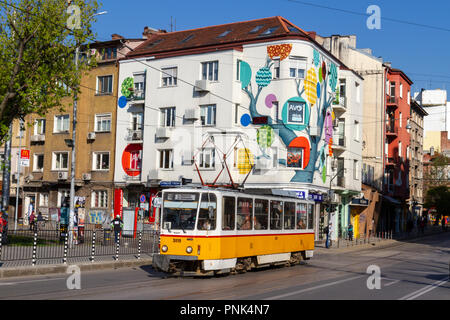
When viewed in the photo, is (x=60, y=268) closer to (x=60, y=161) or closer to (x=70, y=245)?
(x=70, y=245)

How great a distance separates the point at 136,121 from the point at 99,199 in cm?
681

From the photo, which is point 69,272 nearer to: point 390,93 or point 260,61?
point 260,61

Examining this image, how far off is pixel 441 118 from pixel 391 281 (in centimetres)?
8634

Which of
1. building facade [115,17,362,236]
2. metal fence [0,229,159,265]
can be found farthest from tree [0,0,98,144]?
building facade [115,17,362,236]

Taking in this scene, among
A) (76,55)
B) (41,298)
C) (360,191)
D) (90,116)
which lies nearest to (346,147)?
(360,191)

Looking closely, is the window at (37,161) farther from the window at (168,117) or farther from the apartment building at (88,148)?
the window at (168,117)

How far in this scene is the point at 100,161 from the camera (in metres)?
46.7

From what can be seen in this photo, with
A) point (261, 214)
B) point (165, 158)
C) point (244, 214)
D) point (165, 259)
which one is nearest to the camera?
point (165, 259)

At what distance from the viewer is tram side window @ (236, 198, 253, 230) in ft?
63.5

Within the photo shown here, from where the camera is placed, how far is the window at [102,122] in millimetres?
46500

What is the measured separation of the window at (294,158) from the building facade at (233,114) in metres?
0.07

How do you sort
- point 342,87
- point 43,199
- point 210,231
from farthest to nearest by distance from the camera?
point 43,199 < point 342,87 < point 210,231

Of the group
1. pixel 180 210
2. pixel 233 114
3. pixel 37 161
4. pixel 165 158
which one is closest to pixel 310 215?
pixel 180 210

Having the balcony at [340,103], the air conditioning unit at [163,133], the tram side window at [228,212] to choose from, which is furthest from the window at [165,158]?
the tram side window at [228,212]
